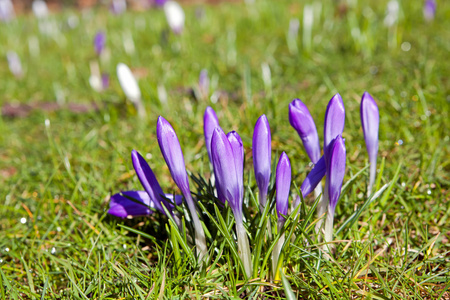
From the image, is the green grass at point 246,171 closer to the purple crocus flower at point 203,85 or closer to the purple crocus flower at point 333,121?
the purple crocus flower at point 203,85

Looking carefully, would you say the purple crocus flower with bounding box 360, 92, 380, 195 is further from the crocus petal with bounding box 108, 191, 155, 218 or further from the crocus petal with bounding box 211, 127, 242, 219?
the crocus petal with bounding box 108, 191, 155, 218

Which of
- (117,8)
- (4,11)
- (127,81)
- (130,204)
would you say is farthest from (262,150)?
(4,11)

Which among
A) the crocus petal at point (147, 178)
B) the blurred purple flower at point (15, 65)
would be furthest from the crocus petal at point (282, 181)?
the blurred purple flower at point (15, 65)

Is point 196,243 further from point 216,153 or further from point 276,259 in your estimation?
point 216,153

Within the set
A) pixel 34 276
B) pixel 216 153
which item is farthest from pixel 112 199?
pixel 216 153

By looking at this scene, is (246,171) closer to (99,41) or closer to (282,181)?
(282,181)

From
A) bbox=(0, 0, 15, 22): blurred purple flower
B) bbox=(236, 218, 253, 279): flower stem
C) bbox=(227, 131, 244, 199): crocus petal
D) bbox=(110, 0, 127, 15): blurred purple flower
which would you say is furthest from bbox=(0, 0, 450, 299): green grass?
bbox=(0, 0, 15, 22): blurred purple flower
